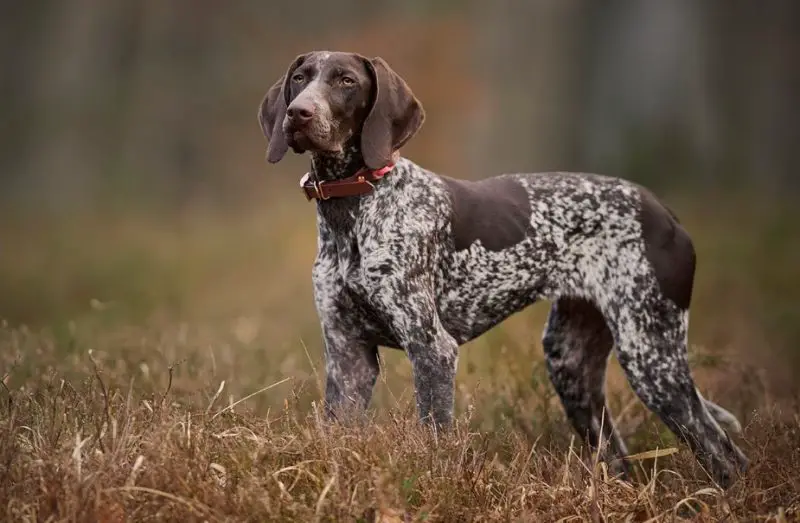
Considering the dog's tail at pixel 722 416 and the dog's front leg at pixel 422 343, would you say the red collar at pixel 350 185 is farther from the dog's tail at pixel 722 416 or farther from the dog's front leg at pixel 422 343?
the dog's tail at pixel 722 416

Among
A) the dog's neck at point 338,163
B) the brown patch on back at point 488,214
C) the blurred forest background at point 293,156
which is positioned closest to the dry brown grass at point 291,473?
the brown patch on back at point 488,214

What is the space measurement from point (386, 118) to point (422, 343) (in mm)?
961

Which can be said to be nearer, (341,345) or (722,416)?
(341,345)

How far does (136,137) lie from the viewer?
17.7m

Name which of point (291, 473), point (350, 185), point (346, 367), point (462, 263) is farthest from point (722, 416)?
point (291, 473)

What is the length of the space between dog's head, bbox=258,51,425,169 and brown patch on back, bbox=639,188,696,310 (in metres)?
1.21

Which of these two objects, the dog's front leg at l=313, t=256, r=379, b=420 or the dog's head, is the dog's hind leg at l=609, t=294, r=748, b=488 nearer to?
the dog's front leg at l=313, t=256, r=379, b=420

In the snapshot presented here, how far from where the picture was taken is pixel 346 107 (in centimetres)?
454

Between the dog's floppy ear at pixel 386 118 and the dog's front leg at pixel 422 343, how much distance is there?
1.75ft

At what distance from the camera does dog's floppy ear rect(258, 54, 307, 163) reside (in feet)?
15.0

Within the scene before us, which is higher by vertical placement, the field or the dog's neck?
the dog's neck

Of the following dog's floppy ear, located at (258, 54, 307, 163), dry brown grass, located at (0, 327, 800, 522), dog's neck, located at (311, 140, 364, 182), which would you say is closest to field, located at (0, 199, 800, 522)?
dry brown grass, located at (0, 327, 800, 522)

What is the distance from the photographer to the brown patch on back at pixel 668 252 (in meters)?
5.03

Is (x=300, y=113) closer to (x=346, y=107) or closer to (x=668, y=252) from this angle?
(x=346, y=107)
